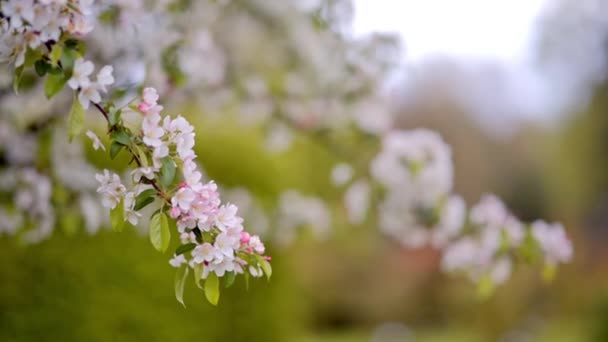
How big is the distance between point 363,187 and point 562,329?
1008 cm

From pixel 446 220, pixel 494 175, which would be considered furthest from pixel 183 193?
pixel 494 175

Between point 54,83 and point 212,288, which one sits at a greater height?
point 54,83

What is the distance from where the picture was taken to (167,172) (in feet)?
3.71

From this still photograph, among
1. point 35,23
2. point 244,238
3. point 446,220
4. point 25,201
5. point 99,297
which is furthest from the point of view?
point 99,297

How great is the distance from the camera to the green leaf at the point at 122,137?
1.14 metres

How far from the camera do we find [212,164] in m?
4.27

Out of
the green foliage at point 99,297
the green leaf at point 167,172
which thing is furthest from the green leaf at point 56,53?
the green foliage at point 99,297

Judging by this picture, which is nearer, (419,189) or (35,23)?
(35,23)

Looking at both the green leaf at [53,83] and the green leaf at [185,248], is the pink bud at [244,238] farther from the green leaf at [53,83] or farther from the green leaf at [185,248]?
the green leaf at [53,83]

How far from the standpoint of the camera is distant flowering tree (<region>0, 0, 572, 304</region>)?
1.15 m

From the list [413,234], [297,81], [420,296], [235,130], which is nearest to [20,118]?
[297,81]

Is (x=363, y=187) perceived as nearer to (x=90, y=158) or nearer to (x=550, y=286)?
(x=90, y=158)

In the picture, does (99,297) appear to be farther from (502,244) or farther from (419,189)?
(502,244)

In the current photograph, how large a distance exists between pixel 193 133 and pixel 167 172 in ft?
0.27
